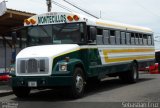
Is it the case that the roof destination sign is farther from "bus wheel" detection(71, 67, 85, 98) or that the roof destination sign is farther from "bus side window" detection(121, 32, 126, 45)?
"bus side window" detection(121, 32, 126, 45)

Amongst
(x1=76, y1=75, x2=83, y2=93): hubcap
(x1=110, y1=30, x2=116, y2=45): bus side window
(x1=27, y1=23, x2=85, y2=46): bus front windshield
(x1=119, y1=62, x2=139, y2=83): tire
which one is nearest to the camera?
(x1=76, y1=75, x2=83, y2=93): hubcap

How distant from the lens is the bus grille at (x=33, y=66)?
1333 cm

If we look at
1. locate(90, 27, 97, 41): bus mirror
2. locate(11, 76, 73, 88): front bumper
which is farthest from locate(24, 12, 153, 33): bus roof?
locate(11, 76, 73, 88): front bumper

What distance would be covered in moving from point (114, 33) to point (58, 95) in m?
4.41

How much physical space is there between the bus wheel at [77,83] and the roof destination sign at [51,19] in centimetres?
200

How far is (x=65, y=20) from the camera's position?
14.8 m

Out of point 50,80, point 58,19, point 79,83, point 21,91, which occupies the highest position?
point 58,19

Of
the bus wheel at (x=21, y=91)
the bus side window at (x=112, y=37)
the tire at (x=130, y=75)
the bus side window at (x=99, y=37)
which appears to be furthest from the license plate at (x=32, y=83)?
Answer: the tire at (x=130, y=75)

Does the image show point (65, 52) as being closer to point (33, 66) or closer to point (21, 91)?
point (33, 66)

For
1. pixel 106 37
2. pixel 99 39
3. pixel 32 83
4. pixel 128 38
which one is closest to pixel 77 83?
pixel 32 83

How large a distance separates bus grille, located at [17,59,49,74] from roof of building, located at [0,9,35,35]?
581 cm

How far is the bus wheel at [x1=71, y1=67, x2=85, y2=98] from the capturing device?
1352cm

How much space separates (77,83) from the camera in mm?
13859

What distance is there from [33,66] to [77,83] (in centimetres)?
161
